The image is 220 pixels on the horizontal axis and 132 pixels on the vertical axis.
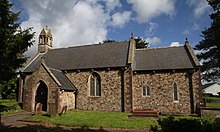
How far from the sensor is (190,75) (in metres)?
24.6

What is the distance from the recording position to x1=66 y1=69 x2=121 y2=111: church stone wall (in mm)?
26438

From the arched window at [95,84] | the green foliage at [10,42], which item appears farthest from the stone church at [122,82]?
the green foliage at [10,42]

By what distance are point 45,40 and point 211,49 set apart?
114 ft

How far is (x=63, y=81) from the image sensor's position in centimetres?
2678

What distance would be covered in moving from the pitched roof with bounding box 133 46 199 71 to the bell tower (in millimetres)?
17086

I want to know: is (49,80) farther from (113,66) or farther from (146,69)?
(146,69)

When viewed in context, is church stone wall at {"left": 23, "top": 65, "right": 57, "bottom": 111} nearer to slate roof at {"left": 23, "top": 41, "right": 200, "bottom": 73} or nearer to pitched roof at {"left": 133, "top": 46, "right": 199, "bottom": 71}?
slate roof at {"left": 23, "top": 41, "right": 200, "bottom": 73}

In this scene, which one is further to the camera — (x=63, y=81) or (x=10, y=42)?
(x=63, y=81)

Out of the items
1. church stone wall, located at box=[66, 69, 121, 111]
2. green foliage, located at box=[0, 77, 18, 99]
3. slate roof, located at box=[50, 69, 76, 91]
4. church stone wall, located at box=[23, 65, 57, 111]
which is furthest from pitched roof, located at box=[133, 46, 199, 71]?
green foliage, located at box=[0, 77, 18, 99]

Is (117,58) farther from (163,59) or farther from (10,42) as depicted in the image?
(10,42)

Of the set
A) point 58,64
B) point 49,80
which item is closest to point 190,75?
point 49,80

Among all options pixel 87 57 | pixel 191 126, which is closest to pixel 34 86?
pixel 87 57

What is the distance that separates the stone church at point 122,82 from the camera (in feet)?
80.5

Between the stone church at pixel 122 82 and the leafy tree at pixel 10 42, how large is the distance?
2770mm
